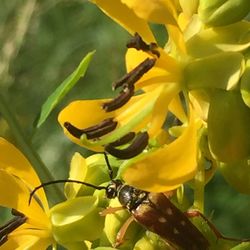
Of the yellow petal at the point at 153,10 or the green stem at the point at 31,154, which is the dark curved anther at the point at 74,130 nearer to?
the yellow petal at the point at 153,10

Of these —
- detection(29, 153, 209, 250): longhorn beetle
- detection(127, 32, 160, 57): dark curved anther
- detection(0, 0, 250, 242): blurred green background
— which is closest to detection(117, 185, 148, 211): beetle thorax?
detection(29, 153, 209, 250): longhorn beetle

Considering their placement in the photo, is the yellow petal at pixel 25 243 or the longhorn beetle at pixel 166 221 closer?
the longhorn beetle at pixel 166 221

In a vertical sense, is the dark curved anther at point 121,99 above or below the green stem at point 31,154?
above

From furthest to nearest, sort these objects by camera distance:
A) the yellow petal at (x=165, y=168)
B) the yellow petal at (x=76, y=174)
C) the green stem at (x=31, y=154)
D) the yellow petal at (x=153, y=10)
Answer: the green stem at (x=31, y=154), the yellow petal at (x=76, y=174), the yellow petal at (x=153, y=10), the yellow petal at (x=165, y=168)

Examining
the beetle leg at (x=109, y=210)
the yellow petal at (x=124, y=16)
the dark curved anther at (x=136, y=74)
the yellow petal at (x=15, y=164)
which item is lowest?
the beetle leg at (x=109, y=210)

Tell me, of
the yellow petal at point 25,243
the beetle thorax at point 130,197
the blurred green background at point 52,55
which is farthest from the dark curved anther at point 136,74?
the blurred green background at point 52,55
